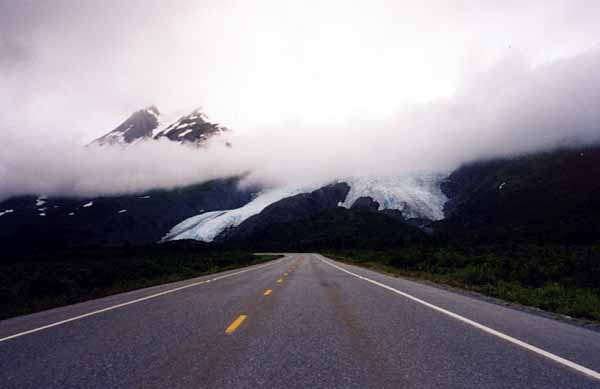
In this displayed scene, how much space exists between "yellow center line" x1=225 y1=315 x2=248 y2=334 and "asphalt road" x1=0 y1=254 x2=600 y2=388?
0.06ft

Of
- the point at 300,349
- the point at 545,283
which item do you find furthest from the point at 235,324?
the point at 545,283

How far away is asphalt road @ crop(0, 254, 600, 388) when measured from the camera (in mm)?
5555

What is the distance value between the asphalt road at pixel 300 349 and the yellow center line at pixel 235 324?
2 cm

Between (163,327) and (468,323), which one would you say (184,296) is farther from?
(468,323)

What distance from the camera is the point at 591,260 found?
2088 centimetres

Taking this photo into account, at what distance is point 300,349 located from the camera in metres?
7.11

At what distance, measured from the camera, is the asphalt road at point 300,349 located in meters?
5.55

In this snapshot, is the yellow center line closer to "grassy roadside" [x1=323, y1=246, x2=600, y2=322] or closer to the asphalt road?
the asphalt road

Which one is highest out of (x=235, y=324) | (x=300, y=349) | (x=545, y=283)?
(x=235, y=324)

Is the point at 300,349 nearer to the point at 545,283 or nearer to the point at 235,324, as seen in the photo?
the point at 235,324

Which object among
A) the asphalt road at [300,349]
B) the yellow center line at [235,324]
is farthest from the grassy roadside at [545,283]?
the yellow center line at [235,324]

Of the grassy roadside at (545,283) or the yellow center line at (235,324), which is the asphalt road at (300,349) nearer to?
the yellow center line at (235,324)

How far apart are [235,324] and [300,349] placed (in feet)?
8.86

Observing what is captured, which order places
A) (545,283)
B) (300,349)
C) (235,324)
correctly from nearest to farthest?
(300,349) → (235,324) → (545,283)
